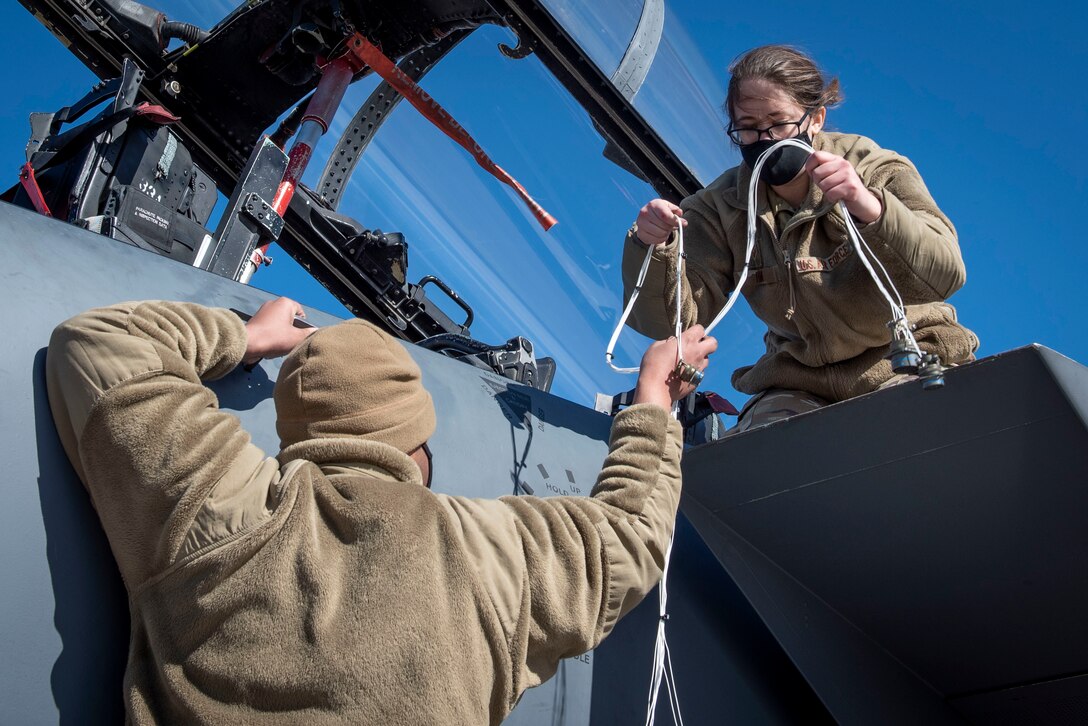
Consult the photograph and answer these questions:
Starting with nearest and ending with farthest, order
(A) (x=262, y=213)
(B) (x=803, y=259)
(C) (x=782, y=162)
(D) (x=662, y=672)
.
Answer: (D) (x=662, y=672) → (C) (x=782, y=162) → (B) (x=803, y=259) → (A) (x=262, y=213)

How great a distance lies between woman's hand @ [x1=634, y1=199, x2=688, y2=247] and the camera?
2230 millimetres

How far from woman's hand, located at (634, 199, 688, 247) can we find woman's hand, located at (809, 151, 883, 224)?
12.5 inches

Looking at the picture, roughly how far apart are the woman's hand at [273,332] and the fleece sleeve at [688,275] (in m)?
0.90

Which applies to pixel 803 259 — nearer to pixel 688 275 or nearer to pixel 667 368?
pixel 688 275

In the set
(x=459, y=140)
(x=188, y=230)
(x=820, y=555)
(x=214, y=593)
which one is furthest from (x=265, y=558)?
(x=459, y=140)

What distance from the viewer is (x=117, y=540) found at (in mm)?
1283

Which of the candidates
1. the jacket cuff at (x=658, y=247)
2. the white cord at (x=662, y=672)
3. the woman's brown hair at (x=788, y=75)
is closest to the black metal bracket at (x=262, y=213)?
the jacket cuff at (x=658, y=247)

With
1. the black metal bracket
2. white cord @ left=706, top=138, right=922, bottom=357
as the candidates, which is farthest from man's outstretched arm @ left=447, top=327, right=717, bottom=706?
the black metal bracket

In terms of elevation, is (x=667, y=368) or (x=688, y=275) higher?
(x=688, y=275)

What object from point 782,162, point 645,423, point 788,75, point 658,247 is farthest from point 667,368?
point 788,75

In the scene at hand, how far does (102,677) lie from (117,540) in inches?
7.6

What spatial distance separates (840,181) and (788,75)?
1.46 feet

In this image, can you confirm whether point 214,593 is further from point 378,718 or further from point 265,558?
point 378,718

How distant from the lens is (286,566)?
4.08 ft
